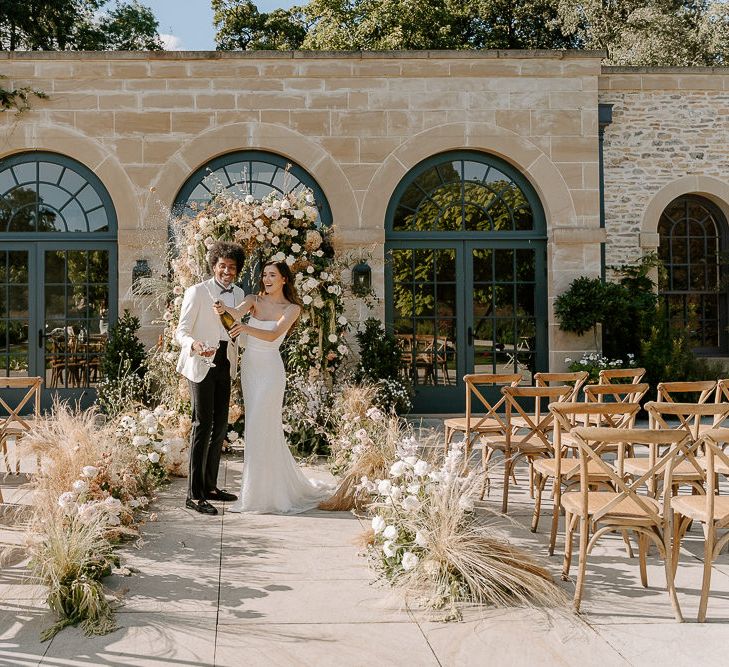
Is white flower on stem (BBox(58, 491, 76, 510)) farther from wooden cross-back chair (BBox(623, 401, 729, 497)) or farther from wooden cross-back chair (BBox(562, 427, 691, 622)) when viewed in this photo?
wooden cross-back chair (BBox(623, 401, 729, 497))

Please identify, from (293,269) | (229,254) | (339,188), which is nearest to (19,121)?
(339,188)

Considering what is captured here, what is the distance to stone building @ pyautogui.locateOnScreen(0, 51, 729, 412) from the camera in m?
10.9

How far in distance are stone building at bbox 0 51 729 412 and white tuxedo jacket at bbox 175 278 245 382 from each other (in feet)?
16.5

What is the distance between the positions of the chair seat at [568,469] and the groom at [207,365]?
2.36 m

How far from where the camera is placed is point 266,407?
588 cm

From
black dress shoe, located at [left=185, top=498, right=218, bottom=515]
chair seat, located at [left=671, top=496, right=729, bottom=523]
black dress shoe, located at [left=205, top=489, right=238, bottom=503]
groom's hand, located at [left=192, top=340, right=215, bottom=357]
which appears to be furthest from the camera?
black dress shoe, located at [left=205, top=489, right=238, bottom=503]

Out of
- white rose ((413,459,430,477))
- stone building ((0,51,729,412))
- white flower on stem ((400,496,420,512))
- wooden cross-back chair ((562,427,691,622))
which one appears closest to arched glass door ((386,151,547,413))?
stone building ((0,51,729,412))

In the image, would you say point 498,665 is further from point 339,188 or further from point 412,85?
point 412,85

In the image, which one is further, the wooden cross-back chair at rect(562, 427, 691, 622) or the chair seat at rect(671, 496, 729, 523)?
the chair seat at rect(671, 496, 729, 523)

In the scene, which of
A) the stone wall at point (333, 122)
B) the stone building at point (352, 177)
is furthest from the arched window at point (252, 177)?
the stone wall at point (333, 122)

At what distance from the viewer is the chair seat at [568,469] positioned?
4.85m

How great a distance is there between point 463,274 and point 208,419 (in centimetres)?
609

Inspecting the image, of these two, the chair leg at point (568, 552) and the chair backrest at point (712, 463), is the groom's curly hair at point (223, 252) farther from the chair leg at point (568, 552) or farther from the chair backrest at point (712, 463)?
the chair backrest at point (712, 463)

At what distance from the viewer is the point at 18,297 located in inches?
437
